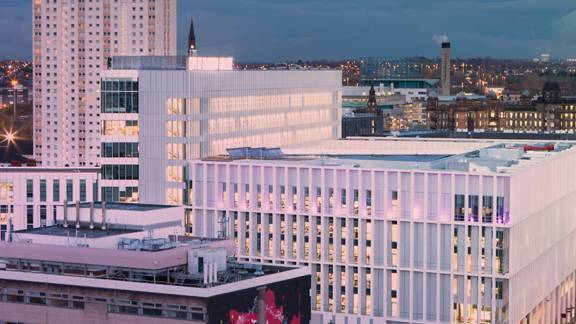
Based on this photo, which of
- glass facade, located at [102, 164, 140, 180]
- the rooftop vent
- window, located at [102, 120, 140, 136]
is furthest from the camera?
glass facade, located at [102, 164, 140, 180]

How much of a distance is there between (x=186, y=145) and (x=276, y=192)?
12.6 m

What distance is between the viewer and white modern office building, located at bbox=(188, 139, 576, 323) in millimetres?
119625

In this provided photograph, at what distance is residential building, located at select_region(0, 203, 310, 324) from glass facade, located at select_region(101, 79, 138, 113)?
4130 centimetres

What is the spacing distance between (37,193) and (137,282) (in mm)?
58144

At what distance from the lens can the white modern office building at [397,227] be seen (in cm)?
11962

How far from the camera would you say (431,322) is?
397 ft

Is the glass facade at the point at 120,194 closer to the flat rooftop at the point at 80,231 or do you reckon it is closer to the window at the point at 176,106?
the window at the point at 176,106

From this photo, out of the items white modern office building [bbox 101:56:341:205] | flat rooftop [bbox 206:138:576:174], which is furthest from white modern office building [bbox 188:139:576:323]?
white modern office building [bbox 101:56:341:205]

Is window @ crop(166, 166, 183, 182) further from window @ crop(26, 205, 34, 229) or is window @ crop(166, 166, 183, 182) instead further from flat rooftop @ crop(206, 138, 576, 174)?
window @ crop(26, 205, 34, 229)

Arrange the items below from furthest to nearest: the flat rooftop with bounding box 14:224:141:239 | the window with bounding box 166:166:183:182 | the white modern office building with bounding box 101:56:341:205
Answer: the white modern office building with bounding box 101:56:341:205 → the window with bounding box 166:166:183:182 → the flat rooftop with bounding box 14:224:141:239

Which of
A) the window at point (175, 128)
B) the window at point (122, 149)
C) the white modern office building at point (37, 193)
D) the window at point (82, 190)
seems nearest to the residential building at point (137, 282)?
the window at point (175, 128)

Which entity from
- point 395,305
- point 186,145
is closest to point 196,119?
point 186,145

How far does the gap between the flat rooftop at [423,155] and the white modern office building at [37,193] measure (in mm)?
16652

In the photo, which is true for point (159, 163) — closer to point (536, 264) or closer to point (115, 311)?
point (536, 264)
